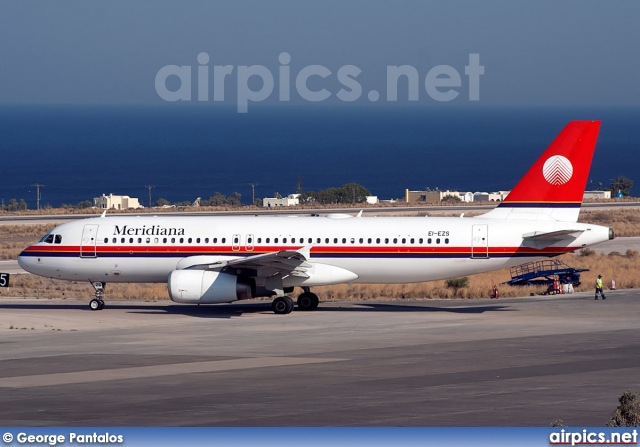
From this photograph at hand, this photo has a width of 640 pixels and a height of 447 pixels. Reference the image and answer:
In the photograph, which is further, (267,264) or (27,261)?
(27,261)

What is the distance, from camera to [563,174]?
40094 millimetres

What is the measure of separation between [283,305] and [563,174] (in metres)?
11.3

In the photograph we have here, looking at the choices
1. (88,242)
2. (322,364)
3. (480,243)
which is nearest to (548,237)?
(480,243)

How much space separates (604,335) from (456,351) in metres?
6.00

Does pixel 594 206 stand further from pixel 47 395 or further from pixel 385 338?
pixel 47 395

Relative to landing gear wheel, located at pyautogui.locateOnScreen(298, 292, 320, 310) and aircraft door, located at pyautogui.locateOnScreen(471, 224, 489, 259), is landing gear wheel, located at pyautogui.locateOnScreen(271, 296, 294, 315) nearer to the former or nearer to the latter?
landing gear wheel, located at pyautogui.locateOnScreen(298, 292, 320, 310)

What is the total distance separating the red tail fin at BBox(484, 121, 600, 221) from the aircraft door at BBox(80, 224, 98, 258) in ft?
52.0

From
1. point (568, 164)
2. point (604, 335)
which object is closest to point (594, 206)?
point (568, 164)

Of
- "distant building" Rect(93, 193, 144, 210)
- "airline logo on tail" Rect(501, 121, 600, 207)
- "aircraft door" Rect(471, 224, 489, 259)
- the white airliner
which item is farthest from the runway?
"distant building" Rect(93, 193, 144, 210)

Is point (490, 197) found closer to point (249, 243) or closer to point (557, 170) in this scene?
point (557, 170)

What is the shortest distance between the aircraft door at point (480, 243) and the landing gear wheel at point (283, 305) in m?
6.88

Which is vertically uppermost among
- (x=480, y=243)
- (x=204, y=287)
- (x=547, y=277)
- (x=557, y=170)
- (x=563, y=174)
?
(x=557, y=170)

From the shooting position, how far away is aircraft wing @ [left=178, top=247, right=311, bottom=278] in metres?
38.3

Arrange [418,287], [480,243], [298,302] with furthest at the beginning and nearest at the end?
[418,287] → [298,302] → [480,243]
